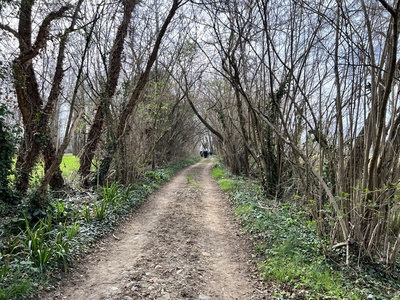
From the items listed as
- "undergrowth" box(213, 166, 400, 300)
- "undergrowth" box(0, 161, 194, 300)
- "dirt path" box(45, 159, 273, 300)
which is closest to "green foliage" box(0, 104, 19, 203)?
"undergrowth" box(0, 161, 194, 300)

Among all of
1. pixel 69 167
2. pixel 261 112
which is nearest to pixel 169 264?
pixel 261 112

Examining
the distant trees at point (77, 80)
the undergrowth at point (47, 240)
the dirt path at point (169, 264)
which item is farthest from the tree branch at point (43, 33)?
the dirt path at point (169, 264)

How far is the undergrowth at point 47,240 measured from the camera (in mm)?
3309

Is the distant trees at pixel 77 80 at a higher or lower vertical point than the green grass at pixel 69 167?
higher

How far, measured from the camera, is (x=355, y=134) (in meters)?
4.69

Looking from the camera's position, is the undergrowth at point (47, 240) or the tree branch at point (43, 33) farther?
the tree branch at point (43, 33)

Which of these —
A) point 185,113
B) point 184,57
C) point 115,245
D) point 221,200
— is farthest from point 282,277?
point 185,113

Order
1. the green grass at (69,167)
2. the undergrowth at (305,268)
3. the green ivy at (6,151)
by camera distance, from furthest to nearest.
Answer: the green grass at (69,167) < the green ivy at (6,151) < the undergrowth at (305,268)

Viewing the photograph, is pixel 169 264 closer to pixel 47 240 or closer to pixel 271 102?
pixel 47 240

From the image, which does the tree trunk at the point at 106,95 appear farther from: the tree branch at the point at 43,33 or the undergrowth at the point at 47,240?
the undergrowth at the point at 47,240

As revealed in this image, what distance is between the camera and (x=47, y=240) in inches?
180

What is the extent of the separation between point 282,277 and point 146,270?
193 cm

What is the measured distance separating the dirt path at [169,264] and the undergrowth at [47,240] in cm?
23

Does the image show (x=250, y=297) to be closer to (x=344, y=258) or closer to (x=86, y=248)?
(x=344, y=258)
